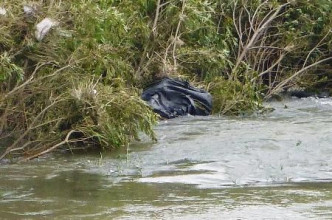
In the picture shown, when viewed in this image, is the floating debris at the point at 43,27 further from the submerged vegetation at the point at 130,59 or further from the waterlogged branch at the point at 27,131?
the waterlogged branch at the point at 27,131

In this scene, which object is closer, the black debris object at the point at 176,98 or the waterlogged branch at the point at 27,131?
the waterlogged branch at the point at 27,131

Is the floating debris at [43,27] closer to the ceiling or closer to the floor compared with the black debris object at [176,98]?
closer to the ceiling

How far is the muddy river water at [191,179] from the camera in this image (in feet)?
18.7

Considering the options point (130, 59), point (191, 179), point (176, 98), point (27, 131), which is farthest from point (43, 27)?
point (176, 98)

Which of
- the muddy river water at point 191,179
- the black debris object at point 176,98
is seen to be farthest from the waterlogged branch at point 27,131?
the black debris object at point 176,98

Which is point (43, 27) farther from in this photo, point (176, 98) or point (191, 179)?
point (176, 98)

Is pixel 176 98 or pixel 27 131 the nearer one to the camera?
pixel 27 131

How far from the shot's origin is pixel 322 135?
894cm

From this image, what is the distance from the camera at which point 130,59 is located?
11.2 m

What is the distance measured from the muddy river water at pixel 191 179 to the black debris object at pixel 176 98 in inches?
41.4

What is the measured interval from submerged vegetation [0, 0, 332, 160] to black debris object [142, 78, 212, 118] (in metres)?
0.23

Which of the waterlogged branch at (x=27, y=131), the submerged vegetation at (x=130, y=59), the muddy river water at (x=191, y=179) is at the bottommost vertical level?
the muddy river water at (x=191, y=179)

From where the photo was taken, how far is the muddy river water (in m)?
5.70

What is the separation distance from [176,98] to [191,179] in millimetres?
4373
